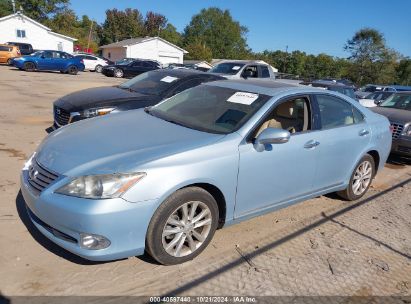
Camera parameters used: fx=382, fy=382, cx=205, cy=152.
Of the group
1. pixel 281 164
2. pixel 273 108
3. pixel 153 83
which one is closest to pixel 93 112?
pixel 153 83

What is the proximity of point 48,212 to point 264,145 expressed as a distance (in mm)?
2016

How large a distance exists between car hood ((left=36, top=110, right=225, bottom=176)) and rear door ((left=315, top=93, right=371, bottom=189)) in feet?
5.11

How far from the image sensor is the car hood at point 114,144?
3.06 metres

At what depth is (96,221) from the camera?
9.30 ft

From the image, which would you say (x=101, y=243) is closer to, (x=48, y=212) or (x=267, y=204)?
(x=48, y=212)

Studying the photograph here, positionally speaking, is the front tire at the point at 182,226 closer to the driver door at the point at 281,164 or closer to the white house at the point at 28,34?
the driver door at the point at 281,164

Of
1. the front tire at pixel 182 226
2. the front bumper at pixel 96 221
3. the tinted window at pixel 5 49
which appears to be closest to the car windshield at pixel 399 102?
the front tire at pixel 182 226

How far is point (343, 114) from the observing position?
16.0ft

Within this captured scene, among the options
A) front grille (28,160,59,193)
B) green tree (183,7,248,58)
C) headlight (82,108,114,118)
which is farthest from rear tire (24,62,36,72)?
green tree (183,7,248,58)

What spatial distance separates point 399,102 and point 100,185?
327 inches

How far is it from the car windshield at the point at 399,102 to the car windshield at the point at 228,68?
513cm

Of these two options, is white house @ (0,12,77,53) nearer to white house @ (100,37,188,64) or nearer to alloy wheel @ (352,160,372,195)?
white house @ (100,37,188,64)

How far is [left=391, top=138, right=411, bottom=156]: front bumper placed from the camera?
7543mm

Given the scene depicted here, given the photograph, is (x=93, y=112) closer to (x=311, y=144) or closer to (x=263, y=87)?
(x=263, y=87)
